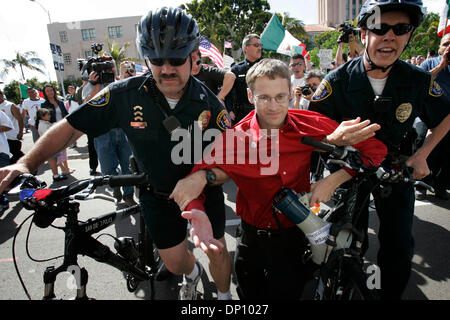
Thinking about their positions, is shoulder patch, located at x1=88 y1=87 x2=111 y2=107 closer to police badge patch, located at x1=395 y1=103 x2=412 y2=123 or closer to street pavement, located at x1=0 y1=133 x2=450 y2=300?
street pavement, located at x1=0 y1=133 x2=450 y2=300

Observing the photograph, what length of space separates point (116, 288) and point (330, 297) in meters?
2.13

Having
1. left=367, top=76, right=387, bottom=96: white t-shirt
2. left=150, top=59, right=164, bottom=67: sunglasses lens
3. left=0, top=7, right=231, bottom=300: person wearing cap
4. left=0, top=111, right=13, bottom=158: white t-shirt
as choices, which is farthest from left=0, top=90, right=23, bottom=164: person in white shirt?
left=367, top=76, right=387, bottom=96: white t-shirt

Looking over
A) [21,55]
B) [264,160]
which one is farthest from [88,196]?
[21,55]

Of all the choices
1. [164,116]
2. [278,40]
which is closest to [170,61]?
[164,116]

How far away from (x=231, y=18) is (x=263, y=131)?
34.3 meters

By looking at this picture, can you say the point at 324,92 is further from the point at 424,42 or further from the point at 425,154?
the point at 424,42

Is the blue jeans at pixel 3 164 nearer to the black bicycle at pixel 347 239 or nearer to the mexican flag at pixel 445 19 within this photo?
the black bicycle at pixel 347 239

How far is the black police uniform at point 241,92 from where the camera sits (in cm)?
498

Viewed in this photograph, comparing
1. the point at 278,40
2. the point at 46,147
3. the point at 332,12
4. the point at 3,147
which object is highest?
the point at 332,12

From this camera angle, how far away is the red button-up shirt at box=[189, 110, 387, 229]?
1730 mm

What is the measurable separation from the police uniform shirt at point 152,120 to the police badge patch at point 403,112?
1.24m

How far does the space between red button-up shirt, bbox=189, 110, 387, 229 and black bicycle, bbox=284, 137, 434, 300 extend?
0.53ft

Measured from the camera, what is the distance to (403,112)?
6.39 feet
